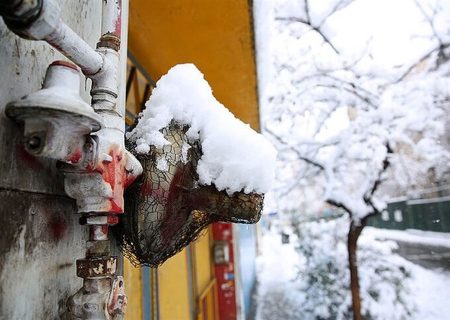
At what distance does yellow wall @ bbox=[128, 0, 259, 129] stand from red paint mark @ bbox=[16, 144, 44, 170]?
1.76 meters

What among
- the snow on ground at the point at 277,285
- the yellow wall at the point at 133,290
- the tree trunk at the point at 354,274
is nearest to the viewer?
the yellow wall at the point at 133,290

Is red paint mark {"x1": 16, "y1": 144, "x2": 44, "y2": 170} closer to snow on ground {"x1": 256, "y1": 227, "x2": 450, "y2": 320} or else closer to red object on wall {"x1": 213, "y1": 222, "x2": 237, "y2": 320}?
red object on wall {"x1": 213, "y1": 222, "x2": 237, "y2": 320}

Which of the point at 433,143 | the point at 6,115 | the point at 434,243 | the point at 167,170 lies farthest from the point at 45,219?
the point at 434,243

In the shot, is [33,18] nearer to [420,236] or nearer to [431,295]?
[431,295]

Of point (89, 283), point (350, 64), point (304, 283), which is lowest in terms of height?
point (304, 283)

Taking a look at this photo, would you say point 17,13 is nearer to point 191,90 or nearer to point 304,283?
point 191,90

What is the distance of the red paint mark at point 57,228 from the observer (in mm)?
868

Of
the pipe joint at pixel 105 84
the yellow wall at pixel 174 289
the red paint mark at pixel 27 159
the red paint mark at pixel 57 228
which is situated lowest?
the yellow wall at pixel 174 289

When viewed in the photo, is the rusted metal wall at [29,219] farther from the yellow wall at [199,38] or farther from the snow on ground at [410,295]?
the snow on ground at [410,295]

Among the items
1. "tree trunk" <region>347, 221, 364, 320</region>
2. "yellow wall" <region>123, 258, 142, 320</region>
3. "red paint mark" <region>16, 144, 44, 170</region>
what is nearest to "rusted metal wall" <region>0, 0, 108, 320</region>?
"red paint mark" <region>16, 144, 44, 170</region>

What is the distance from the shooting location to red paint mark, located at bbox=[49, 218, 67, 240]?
34.2 inches

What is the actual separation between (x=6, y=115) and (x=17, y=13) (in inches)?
9.2

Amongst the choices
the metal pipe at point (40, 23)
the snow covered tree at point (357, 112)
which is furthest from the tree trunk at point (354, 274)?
the metal pipe at point (40, 23)

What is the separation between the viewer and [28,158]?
0.80m
